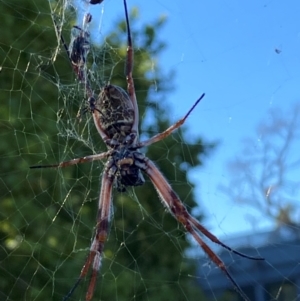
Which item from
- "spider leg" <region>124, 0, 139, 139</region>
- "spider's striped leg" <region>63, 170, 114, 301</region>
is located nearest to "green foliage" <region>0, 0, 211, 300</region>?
"spider's striped leg" <region>63, 170, 114, 301</region>

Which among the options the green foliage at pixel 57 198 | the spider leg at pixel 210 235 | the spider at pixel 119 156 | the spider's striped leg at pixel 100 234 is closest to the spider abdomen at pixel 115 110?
the spider at pixel 119 156

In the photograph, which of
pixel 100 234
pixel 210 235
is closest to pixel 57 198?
pixel 100 234

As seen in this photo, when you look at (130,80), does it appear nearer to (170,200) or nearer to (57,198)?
(170,200)

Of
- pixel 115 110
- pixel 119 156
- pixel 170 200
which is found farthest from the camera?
pixel 170 200

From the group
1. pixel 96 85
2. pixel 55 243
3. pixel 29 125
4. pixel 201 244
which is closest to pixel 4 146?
pixel 29 125

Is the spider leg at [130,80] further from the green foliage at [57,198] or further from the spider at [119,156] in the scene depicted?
the green foliage at [57,198]

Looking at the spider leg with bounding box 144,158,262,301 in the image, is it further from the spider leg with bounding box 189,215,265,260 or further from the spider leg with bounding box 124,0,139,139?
the spider leg with bounding box 124,0,139,139
